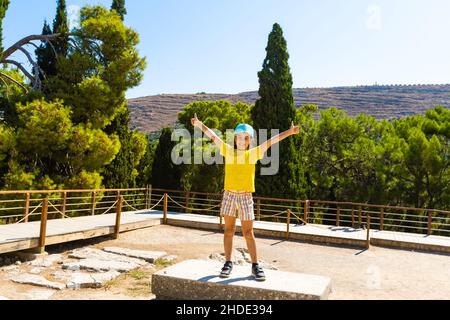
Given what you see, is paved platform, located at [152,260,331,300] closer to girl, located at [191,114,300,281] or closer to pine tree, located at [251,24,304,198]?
girl, located at [191,114,300,281]

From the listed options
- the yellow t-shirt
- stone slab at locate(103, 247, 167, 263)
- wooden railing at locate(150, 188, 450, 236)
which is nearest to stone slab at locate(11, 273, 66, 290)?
stone slab at locate(103, 247, 167, 263)

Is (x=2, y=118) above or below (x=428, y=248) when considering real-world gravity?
above

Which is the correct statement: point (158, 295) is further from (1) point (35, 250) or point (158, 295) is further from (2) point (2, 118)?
(2) point (2, 118)

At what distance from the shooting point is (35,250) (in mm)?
7770

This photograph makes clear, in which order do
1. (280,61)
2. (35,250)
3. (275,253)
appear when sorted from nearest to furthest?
(35,250)
(275,253)
(280,61)

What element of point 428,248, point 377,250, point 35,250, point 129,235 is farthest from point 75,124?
point 428,248

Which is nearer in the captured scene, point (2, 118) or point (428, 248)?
point (428, 248)

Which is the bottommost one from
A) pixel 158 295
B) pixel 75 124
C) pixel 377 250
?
pixel 377 250

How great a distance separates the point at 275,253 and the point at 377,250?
9.23 ft

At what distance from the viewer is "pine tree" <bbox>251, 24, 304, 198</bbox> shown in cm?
1702

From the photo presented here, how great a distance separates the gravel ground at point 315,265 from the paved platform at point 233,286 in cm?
100

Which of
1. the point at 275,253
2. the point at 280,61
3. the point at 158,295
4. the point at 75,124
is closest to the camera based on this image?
the point at 158,295

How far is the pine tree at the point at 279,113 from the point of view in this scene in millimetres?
17016

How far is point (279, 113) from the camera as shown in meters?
17.9
